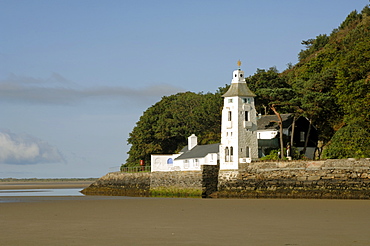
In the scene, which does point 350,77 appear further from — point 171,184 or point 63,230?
point 63,230

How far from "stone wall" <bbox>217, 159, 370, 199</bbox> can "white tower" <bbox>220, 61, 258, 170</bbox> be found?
2223 millimetres

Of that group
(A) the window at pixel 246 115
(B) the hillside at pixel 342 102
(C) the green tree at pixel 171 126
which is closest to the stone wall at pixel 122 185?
(C) the green tree at pixel 171 126

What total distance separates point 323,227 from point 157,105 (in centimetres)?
7374

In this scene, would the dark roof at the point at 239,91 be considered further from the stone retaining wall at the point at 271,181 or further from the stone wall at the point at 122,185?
the stone wall at the point at 122,185

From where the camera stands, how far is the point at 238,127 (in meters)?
59.0

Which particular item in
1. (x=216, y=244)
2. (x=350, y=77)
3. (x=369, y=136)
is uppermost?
(x=350, y=77)

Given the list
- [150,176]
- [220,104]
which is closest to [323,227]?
[150,176]

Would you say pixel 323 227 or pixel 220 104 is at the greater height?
pixel 220 104

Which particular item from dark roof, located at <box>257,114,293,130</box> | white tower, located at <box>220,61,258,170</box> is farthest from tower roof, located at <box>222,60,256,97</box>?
dark roof, located at <box>257,114,293,130</box>

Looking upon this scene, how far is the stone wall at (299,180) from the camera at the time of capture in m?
45.9

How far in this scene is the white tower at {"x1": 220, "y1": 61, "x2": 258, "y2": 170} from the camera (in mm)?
58938

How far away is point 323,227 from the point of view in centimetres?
2264

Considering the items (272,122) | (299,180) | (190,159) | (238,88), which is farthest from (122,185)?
(299,180)

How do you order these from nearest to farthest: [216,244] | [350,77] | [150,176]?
[216,244]
[350,77]
[150,176]
